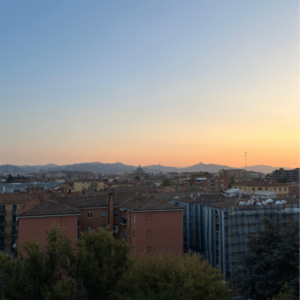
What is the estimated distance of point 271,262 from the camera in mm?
18141

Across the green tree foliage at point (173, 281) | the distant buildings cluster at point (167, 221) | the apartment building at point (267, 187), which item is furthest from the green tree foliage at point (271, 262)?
the apartment building at point (267, 187)

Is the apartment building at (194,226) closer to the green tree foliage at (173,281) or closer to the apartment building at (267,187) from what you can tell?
the green tree foliage at (173,281)

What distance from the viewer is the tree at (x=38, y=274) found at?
1550cm

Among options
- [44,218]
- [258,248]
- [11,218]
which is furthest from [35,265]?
[11,218]

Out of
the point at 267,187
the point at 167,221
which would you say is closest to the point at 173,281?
the point at 167,221

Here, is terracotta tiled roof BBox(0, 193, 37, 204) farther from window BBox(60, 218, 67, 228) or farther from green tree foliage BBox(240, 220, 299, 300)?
green tree foliage BBox(240, 220, 299, 300)

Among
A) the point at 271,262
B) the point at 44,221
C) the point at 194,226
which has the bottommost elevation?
the point at 194,226

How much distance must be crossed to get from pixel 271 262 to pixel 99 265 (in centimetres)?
1037

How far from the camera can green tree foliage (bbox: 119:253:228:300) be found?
50.1 feet

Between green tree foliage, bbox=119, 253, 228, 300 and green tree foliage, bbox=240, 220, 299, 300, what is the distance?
3.52 meters

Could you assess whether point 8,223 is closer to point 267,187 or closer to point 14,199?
point 14,199

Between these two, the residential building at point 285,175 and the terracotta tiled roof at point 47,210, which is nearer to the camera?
the terracotta tiled roof at point 47,210

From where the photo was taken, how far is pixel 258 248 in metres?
19.7

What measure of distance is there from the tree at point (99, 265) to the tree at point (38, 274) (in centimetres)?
78
